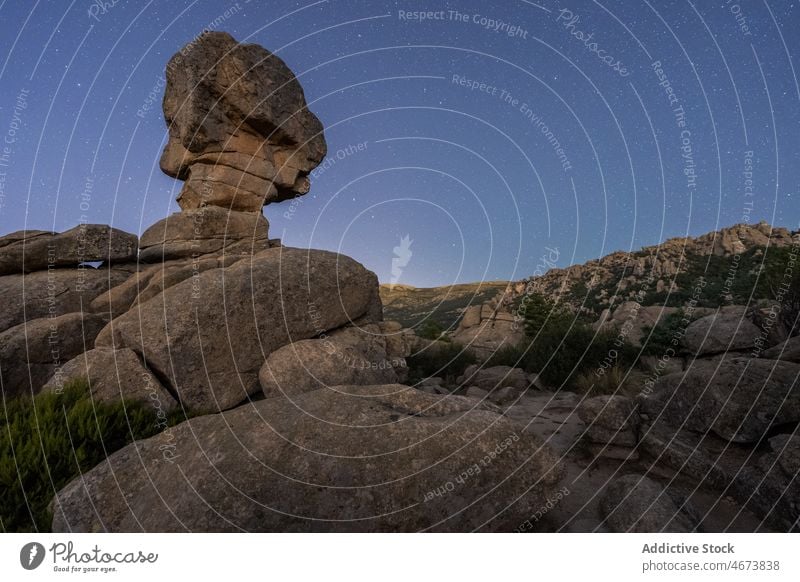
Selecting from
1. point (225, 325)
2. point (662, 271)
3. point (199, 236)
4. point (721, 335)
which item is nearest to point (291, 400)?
point (225, 325)

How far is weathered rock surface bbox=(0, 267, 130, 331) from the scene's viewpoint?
8.41 m

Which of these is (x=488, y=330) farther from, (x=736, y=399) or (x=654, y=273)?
(x=654, y=273)

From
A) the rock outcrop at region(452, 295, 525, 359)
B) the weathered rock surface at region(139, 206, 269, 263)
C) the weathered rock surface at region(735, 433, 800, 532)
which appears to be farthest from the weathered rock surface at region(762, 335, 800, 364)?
the weathered rock surface at region(139, 206, 269, 263)

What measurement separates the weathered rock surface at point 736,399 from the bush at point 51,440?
8.27 m

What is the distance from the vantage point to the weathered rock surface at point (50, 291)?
8.41 m

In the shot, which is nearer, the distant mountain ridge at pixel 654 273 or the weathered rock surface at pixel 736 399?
the weathered rock surface at pixel 736 399

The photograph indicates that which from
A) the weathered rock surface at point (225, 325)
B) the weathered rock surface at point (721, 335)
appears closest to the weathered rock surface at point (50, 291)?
the weathered rock surface at point (225, 325)

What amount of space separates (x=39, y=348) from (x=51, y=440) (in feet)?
12.3

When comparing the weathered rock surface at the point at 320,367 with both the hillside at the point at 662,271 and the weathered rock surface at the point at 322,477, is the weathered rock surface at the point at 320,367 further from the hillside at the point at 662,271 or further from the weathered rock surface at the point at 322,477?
the hillside at the point at 662,271
